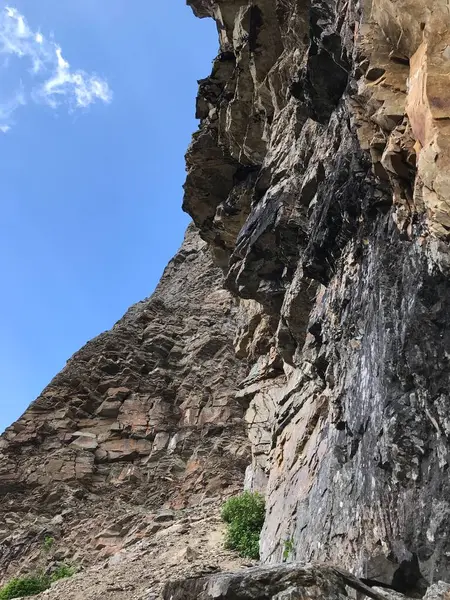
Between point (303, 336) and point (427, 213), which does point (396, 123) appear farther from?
point (303, 336)

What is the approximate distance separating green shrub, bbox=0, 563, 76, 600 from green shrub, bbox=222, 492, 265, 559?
639cm

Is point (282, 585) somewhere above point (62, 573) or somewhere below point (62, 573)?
above

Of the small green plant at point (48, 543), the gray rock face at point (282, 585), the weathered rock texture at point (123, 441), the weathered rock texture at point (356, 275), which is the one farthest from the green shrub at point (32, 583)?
the gray rock face at point (282, 585)

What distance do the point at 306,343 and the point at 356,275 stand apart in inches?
150

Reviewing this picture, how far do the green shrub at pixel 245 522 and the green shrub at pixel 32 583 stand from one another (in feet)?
21.0

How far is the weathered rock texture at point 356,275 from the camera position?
642cm


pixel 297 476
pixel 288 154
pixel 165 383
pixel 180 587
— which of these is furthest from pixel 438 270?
pixel 165 383

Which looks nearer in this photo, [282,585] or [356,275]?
[282,585]

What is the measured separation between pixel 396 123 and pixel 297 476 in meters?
7.86

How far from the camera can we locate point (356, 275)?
9867 millimetres

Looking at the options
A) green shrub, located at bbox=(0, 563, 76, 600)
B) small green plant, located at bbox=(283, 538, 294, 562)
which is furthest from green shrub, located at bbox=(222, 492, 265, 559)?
green shrub, located at bbox=(0, 563, 76, 600)

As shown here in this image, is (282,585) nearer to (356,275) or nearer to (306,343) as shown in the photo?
(356,275)

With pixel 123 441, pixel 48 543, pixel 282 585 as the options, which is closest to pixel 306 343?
pixel 282 585

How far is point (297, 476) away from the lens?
1171 centimetres
